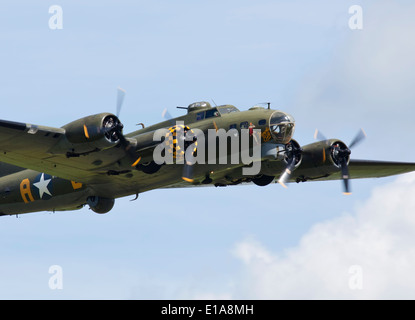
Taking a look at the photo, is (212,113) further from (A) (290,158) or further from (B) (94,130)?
(B) (94,130)

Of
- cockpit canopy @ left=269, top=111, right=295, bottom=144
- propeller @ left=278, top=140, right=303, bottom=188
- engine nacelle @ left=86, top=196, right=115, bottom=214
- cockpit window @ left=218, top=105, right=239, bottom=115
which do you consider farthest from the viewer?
engine nacelle @ left=86, top=196, right=115, bottom=214

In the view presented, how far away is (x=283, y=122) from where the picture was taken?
3375cm

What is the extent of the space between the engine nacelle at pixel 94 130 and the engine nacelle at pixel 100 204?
220 inches

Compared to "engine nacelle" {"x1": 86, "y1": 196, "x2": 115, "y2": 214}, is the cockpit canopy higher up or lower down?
higher up

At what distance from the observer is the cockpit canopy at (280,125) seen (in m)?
33.8

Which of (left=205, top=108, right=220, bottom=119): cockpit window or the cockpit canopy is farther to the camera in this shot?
(left=205, top=108, right=220, bottom=119): cockpit window

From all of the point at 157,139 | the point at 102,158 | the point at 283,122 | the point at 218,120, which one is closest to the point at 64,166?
the point at 102,158

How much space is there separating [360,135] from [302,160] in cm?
317

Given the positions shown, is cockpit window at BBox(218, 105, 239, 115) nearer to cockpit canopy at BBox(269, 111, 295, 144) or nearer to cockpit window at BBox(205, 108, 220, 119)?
cockpit window at BBox(205, 108, 220, 119)

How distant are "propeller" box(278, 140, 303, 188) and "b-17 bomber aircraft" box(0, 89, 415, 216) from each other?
5 cm

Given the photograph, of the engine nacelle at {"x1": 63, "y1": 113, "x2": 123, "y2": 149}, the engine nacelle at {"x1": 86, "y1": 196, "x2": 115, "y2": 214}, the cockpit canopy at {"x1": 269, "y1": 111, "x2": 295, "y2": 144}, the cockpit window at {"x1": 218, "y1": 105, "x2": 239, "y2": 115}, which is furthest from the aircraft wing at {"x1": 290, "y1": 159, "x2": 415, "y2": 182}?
the engine nacelle at {"x1": 63, "y1": 113, "x2": 123, "y2": 149}

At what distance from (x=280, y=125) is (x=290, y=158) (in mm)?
3812

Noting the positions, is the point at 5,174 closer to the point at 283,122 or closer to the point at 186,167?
the point at 186,167

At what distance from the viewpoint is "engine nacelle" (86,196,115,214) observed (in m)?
37.6
